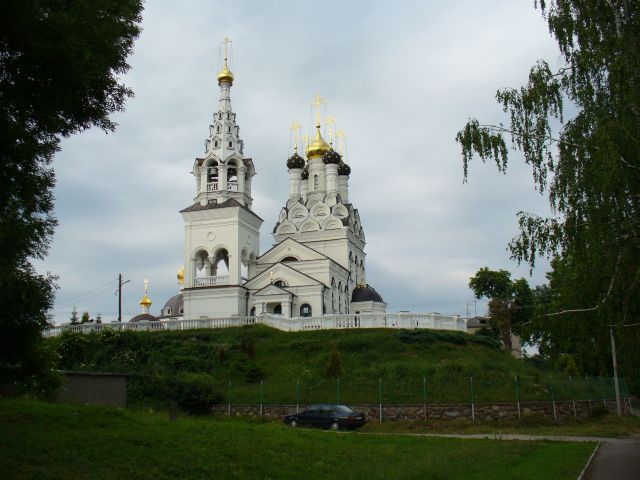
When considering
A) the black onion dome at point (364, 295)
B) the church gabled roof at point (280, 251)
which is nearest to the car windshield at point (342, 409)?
the church gabled roof at point (280, 251)

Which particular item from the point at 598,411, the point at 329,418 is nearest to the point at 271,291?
the point at 329,418

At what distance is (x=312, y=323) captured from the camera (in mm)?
39156

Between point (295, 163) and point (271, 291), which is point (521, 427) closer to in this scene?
point (271, 291)

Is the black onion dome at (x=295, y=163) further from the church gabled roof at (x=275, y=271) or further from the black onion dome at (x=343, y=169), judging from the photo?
the church gabled roof at (x=275, y=271)

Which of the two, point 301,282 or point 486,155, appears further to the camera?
point 301,282

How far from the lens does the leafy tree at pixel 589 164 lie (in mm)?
11992

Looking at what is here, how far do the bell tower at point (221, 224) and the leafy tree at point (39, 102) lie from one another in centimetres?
3393

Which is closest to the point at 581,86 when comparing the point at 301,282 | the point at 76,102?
the point at 76,102

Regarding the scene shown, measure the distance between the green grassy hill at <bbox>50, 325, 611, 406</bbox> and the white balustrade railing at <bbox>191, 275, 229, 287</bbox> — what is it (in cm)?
830

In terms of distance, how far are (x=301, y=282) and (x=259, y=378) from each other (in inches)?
613

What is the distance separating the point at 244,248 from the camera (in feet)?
162

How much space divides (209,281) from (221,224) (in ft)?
13.8

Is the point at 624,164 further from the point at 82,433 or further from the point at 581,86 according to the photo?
the point at 82,433

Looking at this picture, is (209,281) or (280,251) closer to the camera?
(209,281)
